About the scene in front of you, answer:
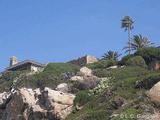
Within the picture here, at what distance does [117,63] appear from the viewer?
5269 cm

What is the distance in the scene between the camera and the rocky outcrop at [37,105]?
3225cm

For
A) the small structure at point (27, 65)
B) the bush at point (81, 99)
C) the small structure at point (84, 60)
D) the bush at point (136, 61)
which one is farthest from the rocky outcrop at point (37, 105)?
the small structure at point (27, 65)

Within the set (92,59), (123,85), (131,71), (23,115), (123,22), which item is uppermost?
(123,22)

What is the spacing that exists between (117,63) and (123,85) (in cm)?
1995

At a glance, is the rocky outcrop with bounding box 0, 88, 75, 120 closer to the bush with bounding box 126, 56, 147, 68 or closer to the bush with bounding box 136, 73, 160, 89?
the bush with bounding box 136, 73, 160, 89

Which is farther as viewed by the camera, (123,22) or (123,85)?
(123,22)

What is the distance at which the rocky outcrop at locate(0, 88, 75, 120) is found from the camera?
3225cm

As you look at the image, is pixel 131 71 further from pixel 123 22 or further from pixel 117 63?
pixel 123 22

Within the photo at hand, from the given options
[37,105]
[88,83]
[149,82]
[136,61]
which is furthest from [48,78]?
[149,82]

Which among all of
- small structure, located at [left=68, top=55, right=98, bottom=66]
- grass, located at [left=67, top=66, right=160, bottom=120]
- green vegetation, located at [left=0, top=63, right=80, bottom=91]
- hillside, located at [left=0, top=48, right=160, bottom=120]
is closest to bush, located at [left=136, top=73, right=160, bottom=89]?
hillside, located at [left=0, top=48, right=160, bottom=120]

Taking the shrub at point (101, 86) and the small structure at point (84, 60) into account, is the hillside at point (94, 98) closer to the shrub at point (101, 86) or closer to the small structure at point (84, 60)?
the shrub at point (101, 86)

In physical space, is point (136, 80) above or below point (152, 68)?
below

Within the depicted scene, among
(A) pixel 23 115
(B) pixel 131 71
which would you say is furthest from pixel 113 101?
(B) pixel 131 71

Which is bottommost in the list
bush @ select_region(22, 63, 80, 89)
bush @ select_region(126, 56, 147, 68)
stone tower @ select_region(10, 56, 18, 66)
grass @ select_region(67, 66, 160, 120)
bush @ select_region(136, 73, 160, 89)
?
grass @ select_region(67, 66, 160, 120)
